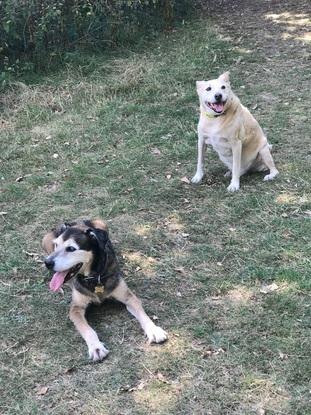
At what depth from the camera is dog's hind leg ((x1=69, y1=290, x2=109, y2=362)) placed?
3570 mm

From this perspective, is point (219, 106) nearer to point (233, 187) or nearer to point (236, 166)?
point (236, 166)

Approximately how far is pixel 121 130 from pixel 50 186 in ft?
4.98

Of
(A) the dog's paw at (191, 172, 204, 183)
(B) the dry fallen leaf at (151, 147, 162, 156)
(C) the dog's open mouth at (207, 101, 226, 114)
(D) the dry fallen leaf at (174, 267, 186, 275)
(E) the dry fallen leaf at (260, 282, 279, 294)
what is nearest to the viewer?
(E) the dry fallen leaf at (260, 282, 279, 294)

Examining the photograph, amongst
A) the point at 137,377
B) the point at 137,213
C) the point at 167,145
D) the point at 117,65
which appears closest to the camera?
the point at 137,377

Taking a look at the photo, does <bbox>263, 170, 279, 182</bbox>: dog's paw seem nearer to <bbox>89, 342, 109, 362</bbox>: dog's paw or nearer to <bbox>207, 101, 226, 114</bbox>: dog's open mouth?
<bbox>207, 101, 226, 114</bbox>: dog's open mouth

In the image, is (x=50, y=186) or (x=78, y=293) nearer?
(x=78, y=293)

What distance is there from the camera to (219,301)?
13.2 ft

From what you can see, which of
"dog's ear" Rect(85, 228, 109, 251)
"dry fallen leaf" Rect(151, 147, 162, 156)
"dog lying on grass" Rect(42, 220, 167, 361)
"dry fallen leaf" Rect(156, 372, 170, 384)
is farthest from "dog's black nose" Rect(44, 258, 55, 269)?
"dry fallen leaf" Rect(151, 147, 162, 156)

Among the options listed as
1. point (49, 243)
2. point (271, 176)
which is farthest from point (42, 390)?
point (271, 176)

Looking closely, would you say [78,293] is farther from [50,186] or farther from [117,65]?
[117,65]

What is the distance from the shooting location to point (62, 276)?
3744 millimetres

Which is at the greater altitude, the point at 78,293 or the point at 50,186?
the point at 78,293

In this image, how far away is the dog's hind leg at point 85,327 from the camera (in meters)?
3.57

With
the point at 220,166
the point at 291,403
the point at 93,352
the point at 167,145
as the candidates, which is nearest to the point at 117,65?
the point at 167,145
